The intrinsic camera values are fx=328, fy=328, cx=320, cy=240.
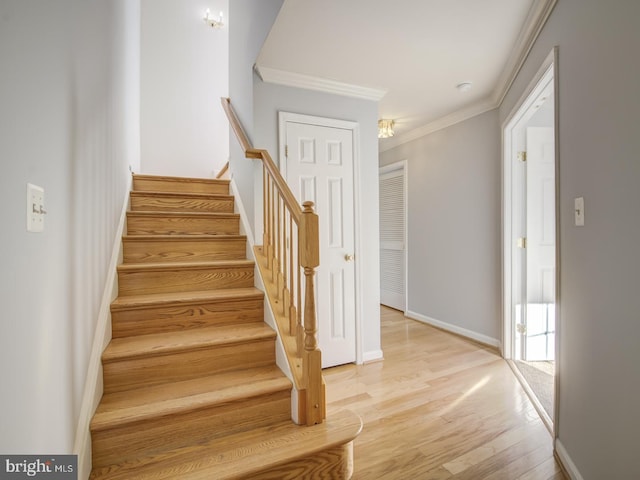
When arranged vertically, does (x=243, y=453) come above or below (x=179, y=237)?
below

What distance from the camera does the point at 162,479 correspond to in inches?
48.1

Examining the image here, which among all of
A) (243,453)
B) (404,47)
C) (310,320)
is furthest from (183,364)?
(404,47)

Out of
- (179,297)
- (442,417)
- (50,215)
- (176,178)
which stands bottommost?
(442,417)

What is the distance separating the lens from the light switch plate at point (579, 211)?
1.42 meters

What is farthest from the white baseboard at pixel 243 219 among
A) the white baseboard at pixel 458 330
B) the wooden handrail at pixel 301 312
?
the white baseboard at pixel 458 330

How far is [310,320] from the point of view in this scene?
5.07 feet

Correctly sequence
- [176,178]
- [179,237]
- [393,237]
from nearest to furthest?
[179,237]
[176,178]
[393,237]

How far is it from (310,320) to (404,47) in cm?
190

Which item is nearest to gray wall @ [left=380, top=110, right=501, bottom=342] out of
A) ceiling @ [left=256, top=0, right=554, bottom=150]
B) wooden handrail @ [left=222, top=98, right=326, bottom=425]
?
ceiling @ [left=256, top=0, right=554, bottom=150]

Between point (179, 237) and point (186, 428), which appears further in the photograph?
point (179, 237)

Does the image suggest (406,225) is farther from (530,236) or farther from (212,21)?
(212,21)

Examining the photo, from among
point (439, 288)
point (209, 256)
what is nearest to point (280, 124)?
point (209, 256)

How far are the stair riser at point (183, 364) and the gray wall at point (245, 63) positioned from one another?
3.30 ft

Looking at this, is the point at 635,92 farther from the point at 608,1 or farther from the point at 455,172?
the point at 455,172
